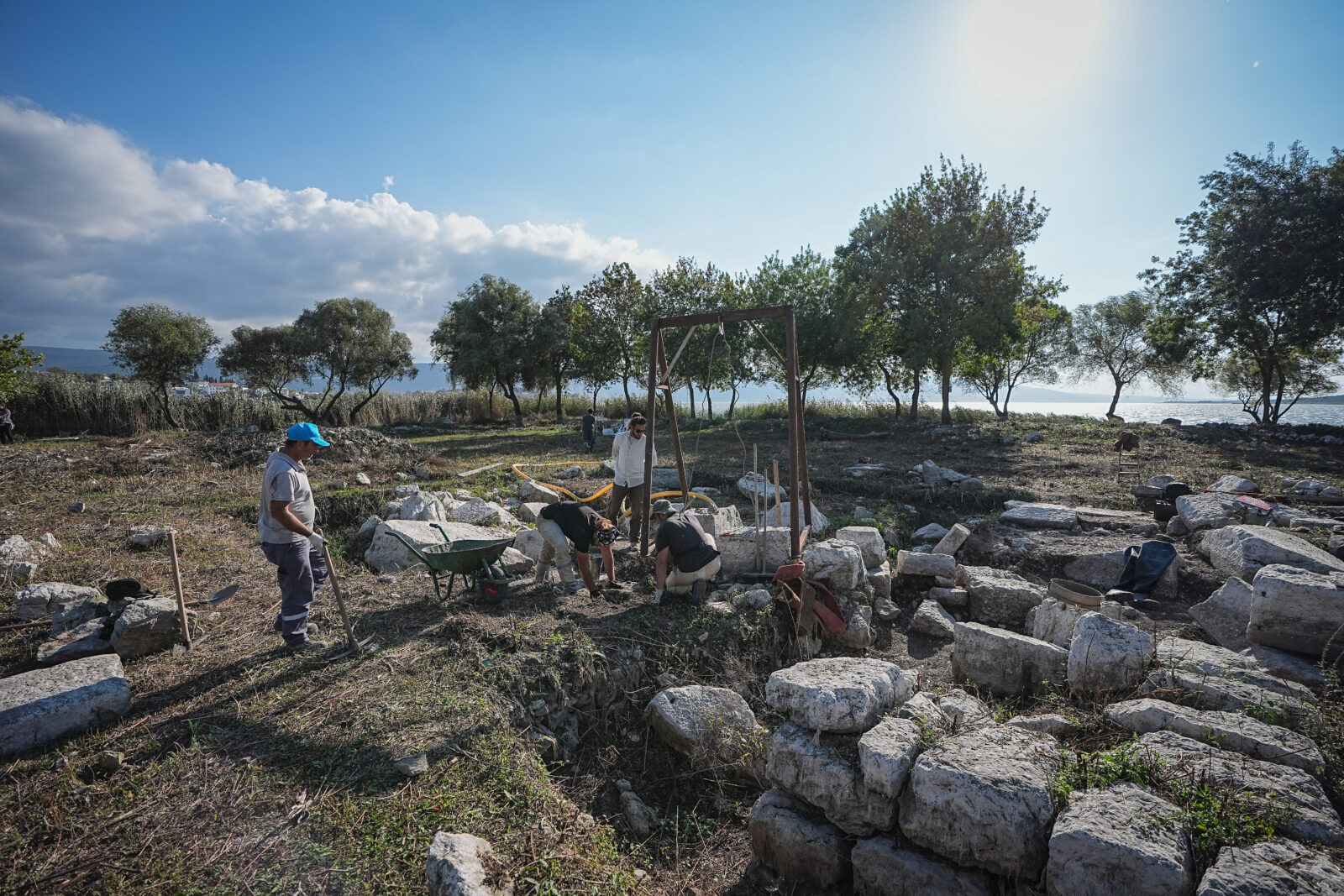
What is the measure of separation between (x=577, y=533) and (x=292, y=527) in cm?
241

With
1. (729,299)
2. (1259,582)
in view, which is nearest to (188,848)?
(1259,582)

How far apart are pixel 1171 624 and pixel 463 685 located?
6.94m

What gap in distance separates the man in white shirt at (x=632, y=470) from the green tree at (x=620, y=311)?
19.3m

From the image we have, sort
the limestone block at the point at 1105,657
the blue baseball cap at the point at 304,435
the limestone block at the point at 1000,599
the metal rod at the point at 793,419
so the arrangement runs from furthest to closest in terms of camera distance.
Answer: the limestone block at the point at 1000,599
the metal rod at the point at 793,419
the blue baseball cap at the point at 304,435
the limestone block at the point at 1105,657

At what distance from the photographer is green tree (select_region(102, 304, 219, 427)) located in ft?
74.9

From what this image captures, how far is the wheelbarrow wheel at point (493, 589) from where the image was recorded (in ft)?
17.6

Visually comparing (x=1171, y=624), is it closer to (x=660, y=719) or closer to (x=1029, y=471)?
(x=660, y=719)

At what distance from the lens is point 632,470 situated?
6988 millimetres

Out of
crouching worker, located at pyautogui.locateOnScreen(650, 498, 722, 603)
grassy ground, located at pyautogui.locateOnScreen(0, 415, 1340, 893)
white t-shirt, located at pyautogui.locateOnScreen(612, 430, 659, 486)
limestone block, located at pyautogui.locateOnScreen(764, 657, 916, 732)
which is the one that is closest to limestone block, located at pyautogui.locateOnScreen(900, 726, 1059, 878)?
limestone block, located at pyautogui.locateOnScreen(764, 657, 916, 732)

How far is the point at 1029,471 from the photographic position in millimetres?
12609

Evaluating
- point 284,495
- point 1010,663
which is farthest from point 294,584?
point 1010,663

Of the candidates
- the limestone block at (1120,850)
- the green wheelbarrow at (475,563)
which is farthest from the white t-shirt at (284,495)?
the limestone block at (1120,850)

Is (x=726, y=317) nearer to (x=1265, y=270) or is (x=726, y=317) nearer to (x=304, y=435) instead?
(x=304, y=435)

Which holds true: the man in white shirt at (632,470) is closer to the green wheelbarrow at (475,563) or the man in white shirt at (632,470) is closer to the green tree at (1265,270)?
the green wheelbarrow at (475,563)
